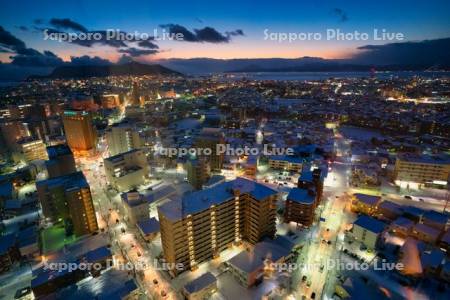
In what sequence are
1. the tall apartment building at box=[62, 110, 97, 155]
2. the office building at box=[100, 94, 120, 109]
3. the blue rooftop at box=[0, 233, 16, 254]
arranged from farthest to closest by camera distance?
the office building at box=[100, 94, 120, 109] < the tall apartment building at box=[62, 110, 97, 155] < the blue rooftop at box=[0, 233, 16, 254]

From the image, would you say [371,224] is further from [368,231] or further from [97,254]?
[97,254]

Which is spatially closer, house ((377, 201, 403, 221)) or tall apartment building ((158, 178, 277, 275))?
tall apartment building ((158, 178, 277, 275))

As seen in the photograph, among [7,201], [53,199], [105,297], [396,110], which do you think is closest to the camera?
[105,297]

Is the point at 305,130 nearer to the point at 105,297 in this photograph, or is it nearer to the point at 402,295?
the point at 402,295

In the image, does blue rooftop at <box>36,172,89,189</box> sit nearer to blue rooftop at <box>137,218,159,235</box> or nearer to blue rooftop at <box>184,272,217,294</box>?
blue rooftop at <box>137,218,159,235</box>

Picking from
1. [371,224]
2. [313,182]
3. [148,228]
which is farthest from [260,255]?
[148,228]

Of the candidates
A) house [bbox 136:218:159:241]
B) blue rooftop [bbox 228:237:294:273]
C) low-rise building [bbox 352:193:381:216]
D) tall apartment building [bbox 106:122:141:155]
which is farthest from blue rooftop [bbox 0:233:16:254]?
low-rise building [bbox 352:193:381:216]

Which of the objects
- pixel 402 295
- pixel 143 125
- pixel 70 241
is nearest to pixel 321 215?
pixel 402 295
